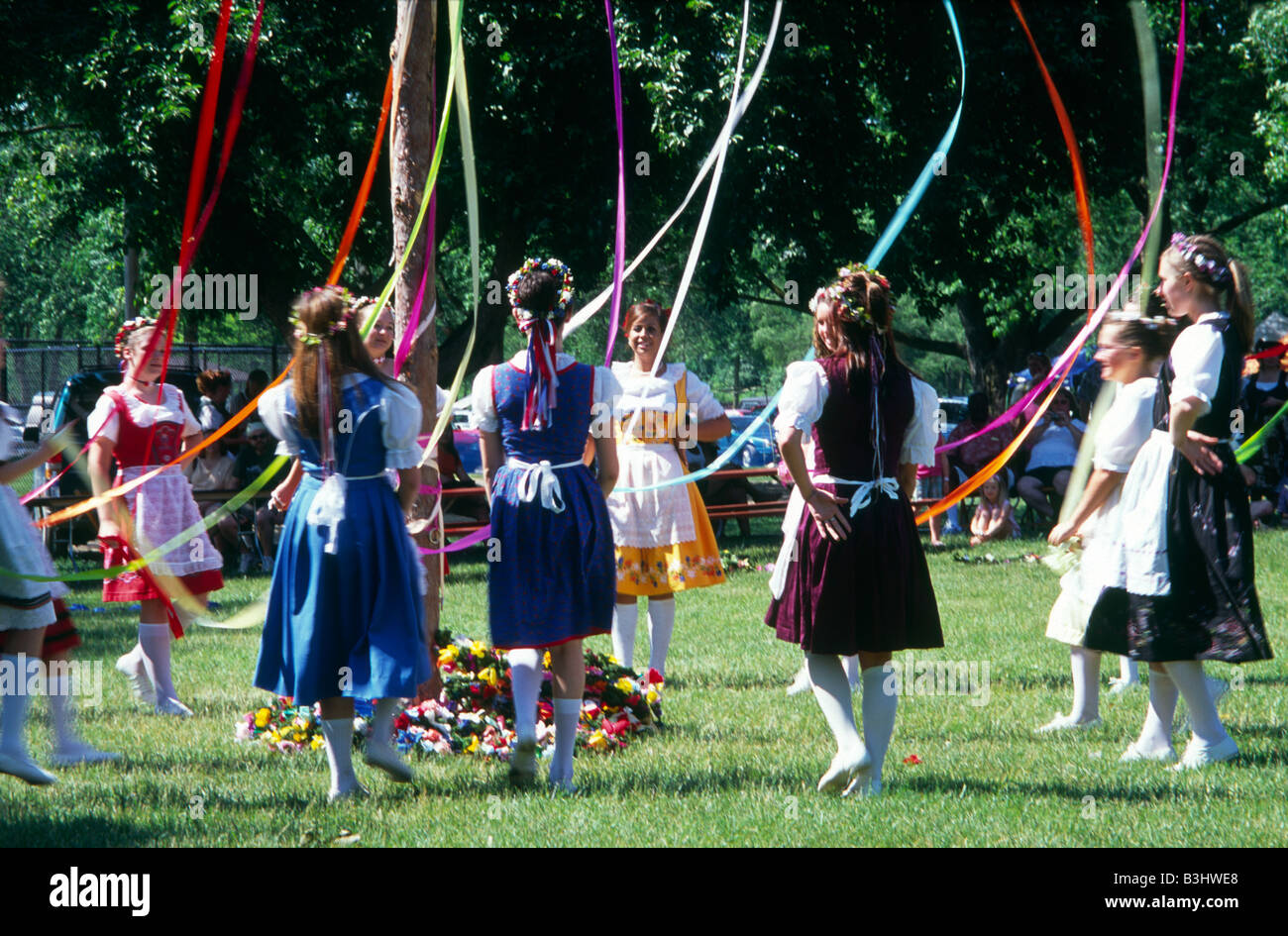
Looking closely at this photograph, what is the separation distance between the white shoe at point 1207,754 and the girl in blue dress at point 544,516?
2.27m

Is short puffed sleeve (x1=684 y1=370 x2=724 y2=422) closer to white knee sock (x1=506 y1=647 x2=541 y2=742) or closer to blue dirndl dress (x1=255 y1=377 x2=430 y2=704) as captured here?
white knee sock (x1=506 y1=647 x2=541 y2=742)

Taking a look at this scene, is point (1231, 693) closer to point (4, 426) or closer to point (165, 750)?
point (165, 750)

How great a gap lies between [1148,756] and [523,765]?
2.45 meters

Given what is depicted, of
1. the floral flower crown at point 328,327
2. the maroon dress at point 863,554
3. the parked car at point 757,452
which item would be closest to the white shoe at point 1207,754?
the maroon dress at point 863,554

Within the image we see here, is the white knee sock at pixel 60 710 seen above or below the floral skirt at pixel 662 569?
below

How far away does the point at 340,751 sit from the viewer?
4.62 metres

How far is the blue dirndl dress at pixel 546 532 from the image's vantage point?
4785 mm

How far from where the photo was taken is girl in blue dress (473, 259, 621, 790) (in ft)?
15.7

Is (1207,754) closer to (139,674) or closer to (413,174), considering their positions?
(413,174)

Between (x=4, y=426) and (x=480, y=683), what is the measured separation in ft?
7.07

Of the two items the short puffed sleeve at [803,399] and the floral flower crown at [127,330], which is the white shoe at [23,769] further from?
the short puffed sleeve at [803,399]

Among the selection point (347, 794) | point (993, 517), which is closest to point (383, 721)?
point (347, 794)

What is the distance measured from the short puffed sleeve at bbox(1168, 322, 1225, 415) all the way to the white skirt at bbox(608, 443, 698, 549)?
2638 millimetres

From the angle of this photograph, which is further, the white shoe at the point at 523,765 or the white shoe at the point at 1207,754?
the white shoe at the point at 1207,754
